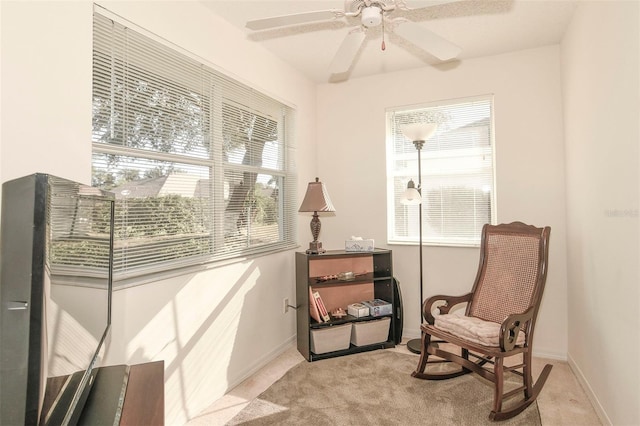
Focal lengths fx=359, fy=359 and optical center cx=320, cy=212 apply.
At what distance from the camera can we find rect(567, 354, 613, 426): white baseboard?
204 centimetres

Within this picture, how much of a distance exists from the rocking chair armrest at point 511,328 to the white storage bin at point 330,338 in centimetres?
128

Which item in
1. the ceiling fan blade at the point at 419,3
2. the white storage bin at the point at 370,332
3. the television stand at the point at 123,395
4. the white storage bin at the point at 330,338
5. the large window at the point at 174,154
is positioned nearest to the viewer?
the television stand at the point at 123,395

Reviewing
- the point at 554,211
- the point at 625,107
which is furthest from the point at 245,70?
the point at 554,211

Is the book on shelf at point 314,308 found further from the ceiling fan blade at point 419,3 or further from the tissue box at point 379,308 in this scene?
the ceiling fan blade at point 419,3

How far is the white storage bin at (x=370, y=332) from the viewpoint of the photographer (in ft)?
10.2

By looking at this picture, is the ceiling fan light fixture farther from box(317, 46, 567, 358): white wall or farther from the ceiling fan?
box(317, 46, 567, 358): white wall

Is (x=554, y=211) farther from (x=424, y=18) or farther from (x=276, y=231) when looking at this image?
(x=276, y=231)

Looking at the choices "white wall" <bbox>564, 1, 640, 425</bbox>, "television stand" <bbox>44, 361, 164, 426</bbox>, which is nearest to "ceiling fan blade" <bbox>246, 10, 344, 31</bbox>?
"white wall" <bbox>564, 1, 640, 425</bbox>

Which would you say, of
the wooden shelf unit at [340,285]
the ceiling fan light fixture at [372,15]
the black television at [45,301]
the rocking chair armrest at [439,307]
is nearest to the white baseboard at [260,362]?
the wooden shelf unit at [340,285]

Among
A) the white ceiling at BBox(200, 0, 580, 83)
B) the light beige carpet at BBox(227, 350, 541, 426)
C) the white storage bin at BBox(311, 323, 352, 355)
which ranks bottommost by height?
the light beige carpet at BBox(227, 350, 541, 426)

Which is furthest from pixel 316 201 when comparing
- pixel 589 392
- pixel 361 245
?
pixel 589 392

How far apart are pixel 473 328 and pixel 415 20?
85.2 inches

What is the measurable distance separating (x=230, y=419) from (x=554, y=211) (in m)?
2.95

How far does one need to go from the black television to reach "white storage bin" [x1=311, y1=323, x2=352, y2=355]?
190 centimetres
